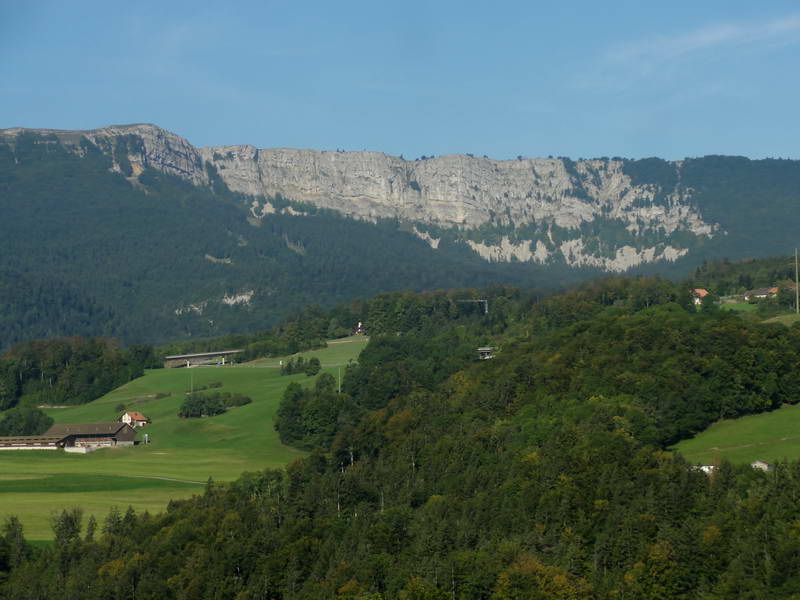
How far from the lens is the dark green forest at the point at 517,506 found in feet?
257

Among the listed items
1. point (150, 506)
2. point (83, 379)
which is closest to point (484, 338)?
point (83, 379)

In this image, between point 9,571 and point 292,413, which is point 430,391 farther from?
point 9,571

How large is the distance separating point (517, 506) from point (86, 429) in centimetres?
7677

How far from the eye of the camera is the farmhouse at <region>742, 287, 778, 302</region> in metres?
175

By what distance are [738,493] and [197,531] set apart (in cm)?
3268

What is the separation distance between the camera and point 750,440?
10431cm

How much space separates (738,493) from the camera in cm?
8612

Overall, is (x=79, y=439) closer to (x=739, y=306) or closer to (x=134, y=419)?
(x=134, y=419)

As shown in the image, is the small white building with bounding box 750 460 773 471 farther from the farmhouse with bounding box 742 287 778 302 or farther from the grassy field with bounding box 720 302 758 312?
the farmhouse with bounding box 742 287 778 302

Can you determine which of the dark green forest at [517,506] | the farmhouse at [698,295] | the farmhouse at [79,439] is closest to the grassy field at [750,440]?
the dark green forest at [517,506]

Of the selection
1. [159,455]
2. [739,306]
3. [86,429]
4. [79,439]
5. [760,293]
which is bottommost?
[159,455]

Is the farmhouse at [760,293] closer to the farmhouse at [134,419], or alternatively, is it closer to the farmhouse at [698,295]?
the farmhouse at [698,295]

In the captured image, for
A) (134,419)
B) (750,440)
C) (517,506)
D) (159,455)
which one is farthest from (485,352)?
(517,506)

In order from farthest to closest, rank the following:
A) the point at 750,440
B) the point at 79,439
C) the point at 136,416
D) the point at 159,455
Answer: the point at 136,416
the point at 79,439
the point at 159,455
the point at 750,440
